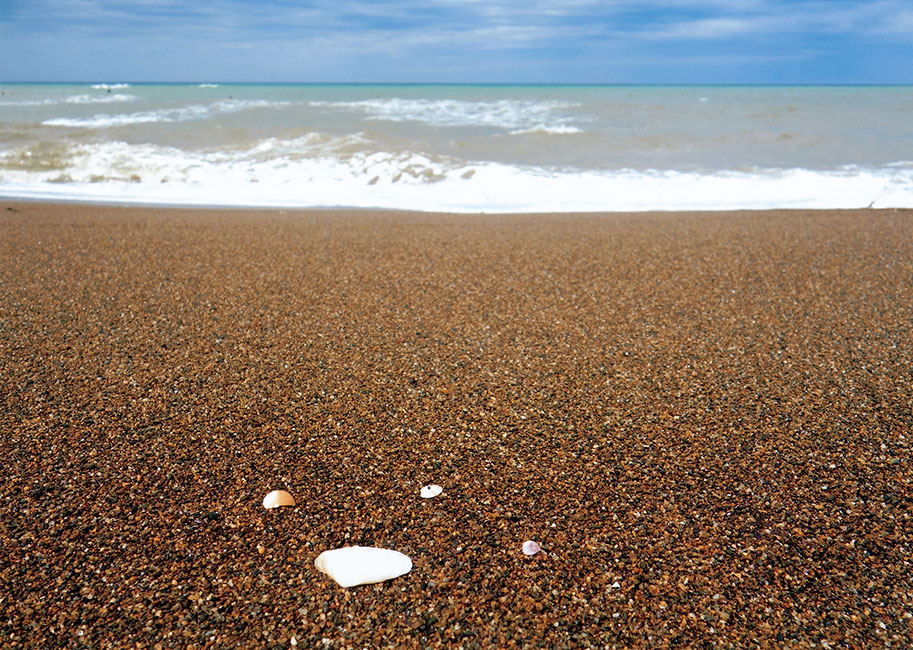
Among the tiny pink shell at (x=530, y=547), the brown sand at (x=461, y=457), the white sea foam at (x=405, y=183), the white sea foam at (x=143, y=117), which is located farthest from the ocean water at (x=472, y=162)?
the tiny pink shell at (x=530, y=547)

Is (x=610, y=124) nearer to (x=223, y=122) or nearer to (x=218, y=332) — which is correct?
(x=223, y=122)

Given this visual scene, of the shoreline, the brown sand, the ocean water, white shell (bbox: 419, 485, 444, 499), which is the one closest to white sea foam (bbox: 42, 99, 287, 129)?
the ocean water

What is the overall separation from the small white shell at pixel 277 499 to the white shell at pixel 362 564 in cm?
22

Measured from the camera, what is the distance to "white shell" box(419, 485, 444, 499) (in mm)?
1645

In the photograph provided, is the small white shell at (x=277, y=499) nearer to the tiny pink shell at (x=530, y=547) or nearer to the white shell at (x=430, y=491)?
the white shell at (x=430, y=491)

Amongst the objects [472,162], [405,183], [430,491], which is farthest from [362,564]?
[472,162]

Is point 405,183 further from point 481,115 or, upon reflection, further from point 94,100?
point 94,100

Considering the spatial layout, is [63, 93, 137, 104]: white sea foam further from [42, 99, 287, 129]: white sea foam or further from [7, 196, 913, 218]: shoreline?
[7, 196, 913, 218]: shoreline

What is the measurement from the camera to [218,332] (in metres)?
2.72

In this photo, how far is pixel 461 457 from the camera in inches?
71.3

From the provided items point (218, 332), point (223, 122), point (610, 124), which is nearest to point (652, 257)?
point (218, 332)

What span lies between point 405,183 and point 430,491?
748 cm

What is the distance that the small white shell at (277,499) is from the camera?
1.60 meters

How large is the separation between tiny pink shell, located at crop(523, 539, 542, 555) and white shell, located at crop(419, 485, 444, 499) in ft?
0.93
